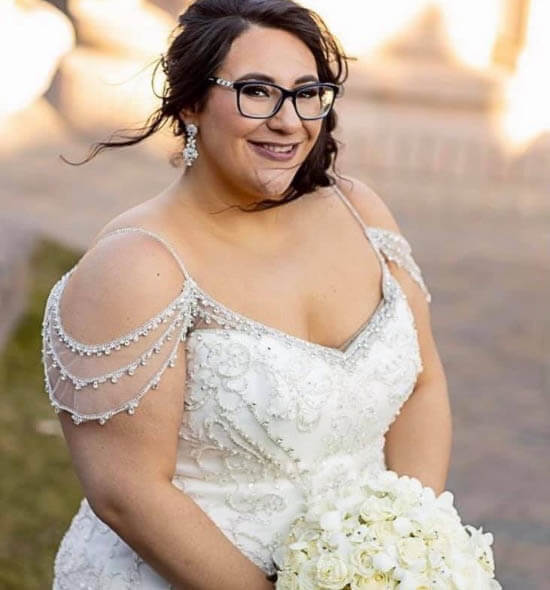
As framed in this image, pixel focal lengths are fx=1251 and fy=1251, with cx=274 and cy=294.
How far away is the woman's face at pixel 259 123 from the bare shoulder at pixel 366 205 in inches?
18.5

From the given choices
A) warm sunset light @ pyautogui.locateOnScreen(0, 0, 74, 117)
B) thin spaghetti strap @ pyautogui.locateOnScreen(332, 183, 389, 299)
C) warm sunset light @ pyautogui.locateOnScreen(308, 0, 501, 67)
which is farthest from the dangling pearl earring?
warm sunset light @ pyautogui.locateOnScreen(308, 0, 501, 67)

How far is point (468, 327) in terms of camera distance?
300 inches

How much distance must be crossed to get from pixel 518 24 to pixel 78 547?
9103 millimetres

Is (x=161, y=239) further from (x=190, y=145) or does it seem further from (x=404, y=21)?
(x=404, y=21)

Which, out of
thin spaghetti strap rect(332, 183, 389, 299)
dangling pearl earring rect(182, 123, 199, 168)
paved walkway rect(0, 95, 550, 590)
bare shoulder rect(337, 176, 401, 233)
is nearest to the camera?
dangling pearl earring rect(182, 123, 199, 168)

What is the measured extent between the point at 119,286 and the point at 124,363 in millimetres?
147

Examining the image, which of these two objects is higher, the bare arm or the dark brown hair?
the dark brown hair

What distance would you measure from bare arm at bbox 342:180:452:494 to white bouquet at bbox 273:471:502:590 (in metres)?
0.42

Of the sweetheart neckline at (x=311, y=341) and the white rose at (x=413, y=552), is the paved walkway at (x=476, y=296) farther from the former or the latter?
the white rose at (x=413, y=552)

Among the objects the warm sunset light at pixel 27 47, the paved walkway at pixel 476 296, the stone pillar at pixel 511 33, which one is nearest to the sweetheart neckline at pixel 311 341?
the paved walkway at pixel 476 296

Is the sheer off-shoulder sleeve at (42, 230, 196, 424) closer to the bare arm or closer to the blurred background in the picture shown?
the bare arm

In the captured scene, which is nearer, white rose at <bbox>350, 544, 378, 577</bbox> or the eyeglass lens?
white rose at <bbox>350, 544, 378, 577</bbox>

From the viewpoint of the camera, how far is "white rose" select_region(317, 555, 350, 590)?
2.25 m

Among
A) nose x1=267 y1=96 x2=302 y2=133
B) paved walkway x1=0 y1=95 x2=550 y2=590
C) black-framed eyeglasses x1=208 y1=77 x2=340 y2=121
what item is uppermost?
black-framed eyeglasses x1=208 y1=77 x2=340 y2=121
